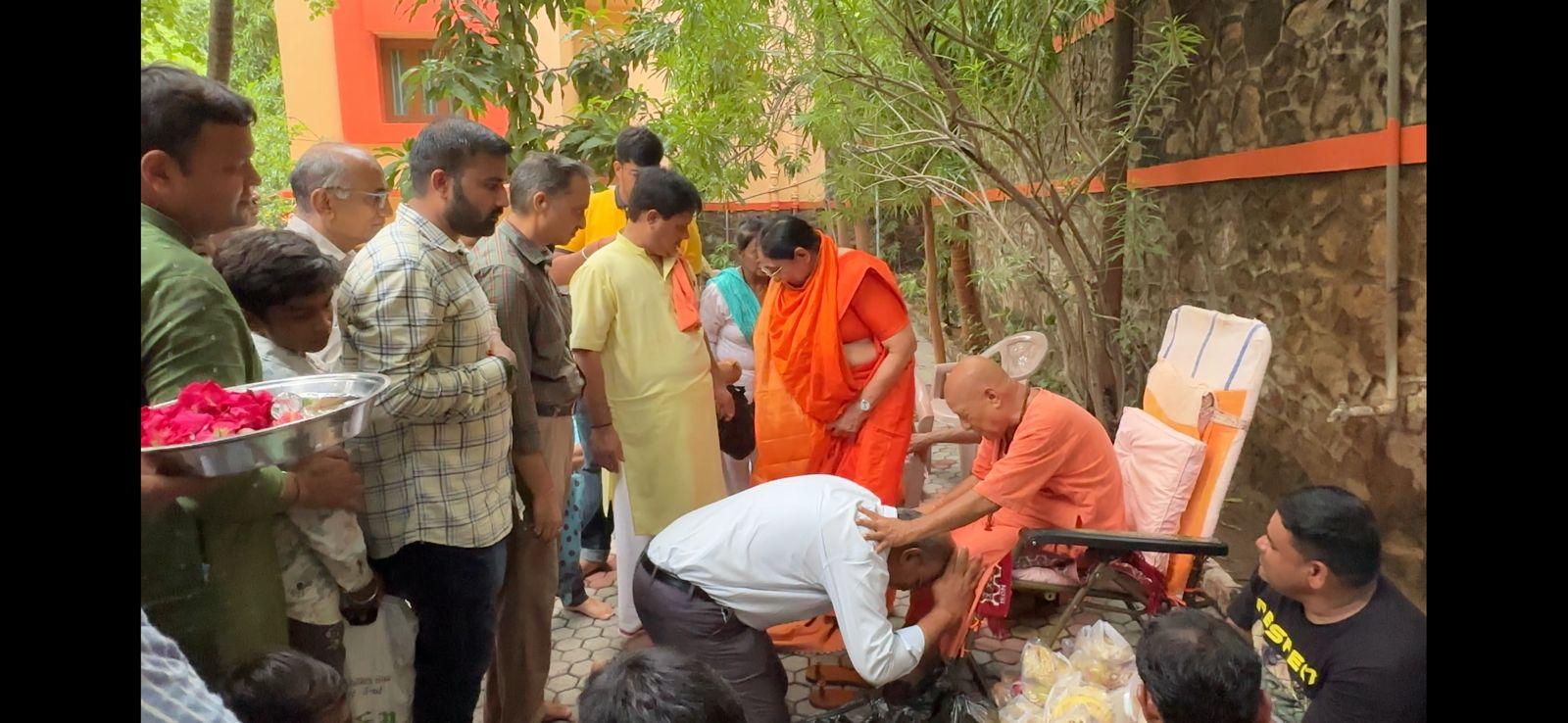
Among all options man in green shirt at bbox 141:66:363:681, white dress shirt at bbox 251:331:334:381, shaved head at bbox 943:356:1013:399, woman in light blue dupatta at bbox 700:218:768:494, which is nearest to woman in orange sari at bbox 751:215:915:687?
woman in light blue dupatta at bbox 700:218:768:494

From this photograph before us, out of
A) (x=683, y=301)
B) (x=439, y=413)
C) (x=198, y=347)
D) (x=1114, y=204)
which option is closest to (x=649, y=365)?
(x=683, y=301)

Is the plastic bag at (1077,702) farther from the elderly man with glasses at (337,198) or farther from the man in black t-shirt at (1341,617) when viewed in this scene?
the elderly man with glasses at (337,198)

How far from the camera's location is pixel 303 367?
5.66 feet

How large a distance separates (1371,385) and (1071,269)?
1.25 m

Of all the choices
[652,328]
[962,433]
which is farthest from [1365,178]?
[652,328]

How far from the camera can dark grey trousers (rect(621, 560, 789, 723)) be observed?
6.89 ft

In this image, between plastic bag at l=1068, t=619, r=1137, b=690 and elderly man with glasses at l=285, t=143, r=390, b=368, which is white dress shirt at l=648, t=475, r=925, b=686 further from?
elderly man with glasses at l=285, t=143, r=390, b=368

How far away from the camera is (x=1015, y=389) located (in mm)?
2637

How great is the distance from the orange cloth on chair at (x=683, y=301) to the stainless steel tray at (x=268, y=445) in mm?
1364

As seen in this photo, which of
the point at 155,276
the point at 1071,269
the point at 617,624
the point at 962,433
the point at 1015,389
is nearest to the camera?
the point at 155,276

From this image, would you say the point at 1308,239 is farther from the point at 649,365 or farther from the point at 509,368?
the point at 509,368

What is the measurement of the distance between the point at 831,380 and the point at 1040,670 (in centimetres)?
127

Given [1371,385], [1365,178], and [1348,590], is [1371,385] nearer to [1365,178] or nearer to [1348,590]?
[1365,178]

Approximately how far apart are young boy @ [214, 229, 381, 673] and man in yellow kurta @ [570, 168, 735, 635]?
3.18ft
